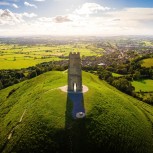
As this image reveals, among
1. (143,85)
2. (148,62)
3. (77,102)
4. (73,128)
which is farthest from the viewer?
(148,62)

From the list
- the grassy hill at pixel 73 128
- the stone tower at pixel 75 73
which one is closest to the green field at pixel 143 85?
the grassy hill at pixel 73 128

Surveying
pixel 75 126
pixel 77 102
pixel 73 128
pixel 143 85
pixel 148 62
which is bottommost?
pixel 143 85

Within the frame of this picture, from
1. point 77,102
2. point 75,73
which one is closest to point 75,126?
point 77,102

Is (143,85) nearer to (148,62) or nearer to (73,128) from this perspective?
(148,62)

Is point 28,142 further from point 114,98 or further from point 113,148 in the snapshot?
point 114,98

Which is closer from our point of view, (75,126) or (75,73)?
(75,126)

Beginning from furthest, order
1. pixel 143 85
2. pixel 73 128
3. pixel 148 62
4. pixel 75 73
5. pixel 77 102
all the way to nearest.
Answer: pixel 148 62, pixel 143 85, pixel 75 73, pixel 77 102, pixel 73 128

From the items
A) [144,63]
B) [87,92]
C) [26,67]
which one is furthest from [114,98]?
[26,67]
